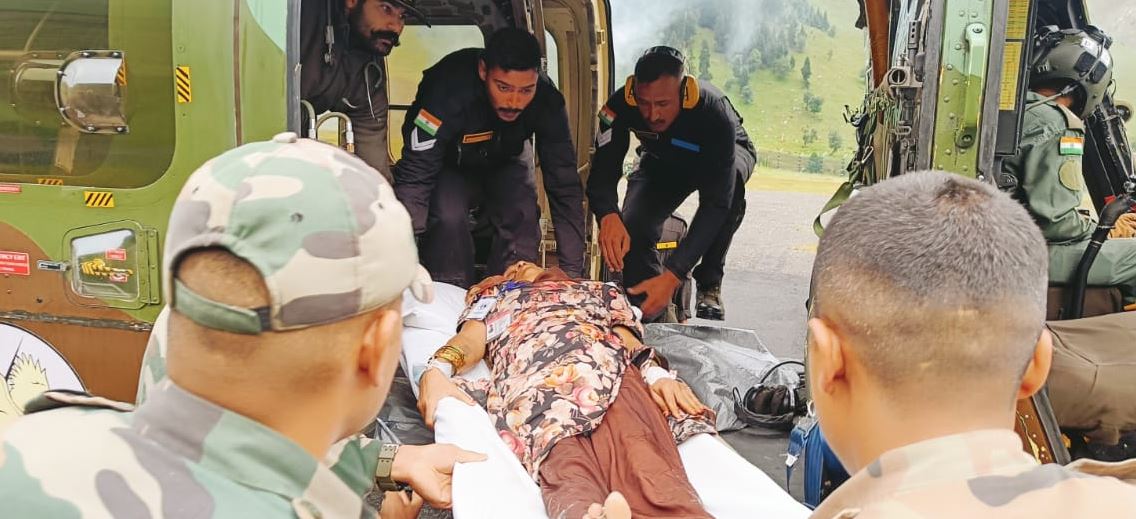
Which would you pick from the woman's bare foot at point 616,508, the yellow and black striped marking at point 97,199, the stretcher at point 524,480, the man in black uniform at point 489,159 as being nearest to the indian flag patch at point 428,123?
the man in black uniform at point 489,159

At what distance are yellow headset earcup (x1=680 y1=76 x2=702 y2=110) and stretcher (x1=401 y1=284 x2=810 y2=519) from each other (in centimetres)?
258

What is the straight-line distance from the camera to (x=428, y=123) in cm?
424

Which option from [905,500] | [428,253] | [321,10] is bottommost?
[428,253]

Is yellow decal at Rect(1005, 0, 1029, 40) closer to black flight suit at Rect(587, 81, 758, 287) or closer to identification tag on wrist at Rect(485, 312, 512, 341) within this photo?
identification tag on wrist at Rect(485, 312, 512, 341)

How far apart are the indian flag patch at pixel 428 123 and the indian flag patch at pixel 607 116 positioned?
1.30 meters

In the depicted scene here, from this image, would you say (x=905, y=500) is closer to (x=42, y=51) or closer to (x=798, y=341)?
(x=42, y=51)

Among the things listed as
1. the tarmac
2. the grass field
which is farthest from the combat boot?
the grass field

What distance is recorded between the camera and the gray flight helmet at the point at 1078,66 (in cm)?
371

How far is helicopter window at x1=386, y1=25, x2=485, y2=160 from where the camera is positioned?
583cm

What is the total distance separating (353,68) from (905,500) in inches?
150

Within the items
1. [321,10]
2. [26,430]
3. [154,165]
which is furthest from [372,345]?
[321,10]

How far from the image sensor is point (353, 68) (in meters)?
4.31

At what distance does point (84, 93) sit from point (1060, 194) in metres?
3.42

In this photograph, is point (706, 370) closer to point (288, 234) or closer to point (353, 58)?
point (353, 58)
